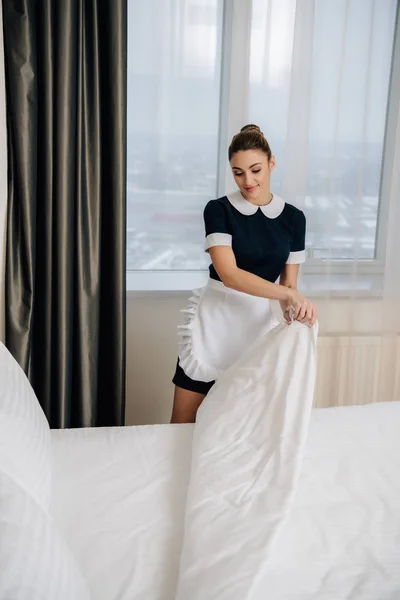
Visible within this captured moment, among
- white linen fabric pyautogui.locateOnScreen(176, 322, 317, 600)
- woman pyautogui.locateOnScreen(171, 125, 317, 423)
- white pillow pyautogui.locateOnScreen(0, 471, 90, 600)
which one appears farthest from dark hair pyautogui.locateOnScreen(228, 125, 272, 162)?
white pillow pyautogui.locateOnScreen(0, 471, 90, 600)

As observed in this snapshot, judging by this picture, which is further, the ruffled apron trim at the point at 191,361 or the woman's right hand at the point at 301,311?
the ruffled apron trim at the point at 191,361

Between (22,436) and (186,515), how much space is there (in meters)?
0.39

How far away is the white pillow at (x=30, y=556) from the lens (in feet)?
3.12

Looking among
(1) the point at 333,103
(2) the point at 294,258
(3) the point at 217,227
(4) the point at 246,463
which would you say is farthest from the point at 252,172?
(4) the point at 246,463

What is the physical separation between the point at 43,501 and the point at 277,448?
1.86ft

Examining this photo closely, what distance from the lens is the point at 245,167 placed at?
6.85 feet

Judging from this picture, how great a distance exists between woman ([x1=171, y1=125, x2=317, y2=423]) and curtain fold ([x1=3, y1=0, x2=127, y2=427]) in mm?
368

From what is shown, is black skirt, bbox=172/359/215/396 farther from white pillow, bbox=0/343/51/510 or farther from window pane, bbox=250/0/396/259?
window pane, bbox=250/0/396/259

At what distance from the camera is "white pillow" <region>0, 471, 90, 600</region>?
3.12 feet

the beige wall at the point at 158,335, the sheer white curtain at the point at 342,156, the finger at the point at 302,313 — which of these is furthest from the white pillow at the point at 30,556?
the sheer white curtain at the point at 342,156

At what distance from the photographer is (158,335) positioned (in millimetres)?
2691

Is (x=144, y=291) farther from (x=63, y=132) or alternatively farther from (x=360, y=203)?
(x=360, y=203)

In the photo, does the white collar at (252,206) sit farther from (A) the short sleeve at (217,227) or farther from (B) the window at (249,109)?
(B) the window at (249,109)

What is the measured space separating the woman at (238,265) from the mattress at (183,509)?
1.15 ft
